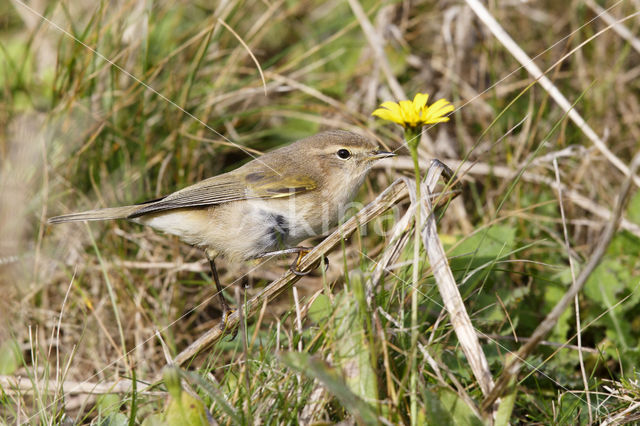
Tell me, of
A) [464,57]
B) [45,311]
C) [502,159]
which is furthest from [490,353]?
[464,57]

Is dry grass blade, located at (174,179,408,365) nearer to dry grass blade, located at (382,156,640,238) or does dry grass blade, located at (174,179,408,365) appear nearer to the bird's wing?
the bird's wing

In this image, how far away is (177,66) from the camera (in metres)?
4.39

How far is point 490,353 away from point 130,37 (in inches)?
117

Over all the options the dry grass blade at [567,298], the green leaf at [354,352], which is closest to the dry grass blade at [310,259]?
the green leaf at [354,352]

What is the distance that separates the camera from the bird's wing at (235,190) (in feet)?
10.6

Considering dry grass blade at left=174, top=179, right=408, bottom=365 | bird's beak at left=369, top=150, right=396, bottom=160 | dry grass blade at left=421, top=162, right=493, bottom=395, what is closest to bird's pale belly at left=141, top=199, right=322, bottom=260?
dry grass blade at left=174, top=179, right=408, bottom=365

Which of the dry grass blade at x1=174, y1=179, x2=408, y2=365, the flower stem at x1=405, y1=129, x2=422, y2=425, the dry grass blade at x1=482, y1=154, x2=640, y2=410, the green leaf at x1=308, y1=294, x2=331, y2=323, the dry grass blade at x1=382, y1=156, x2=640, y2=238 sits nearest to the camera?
the dry grass blade at x1=482, y1=154, x2=640, y2=410

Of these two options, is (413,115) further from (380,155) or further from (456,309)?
(380,155)

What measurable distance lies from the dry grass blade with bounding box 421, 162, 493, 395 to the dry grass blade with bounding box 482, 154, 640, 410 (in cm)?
12

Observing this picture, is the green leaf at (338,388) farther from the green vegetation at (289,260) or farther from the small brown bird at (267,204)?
the small brown bird at (267,204)

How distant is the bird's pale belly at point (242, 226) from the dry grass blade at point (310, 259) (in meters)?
0.29

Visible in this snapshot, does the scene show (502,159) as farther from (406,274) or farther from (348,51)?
(406,274)

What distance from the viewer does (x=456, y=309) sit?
212 cm

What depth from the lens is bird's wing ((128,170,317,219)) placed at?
3.23 metres
